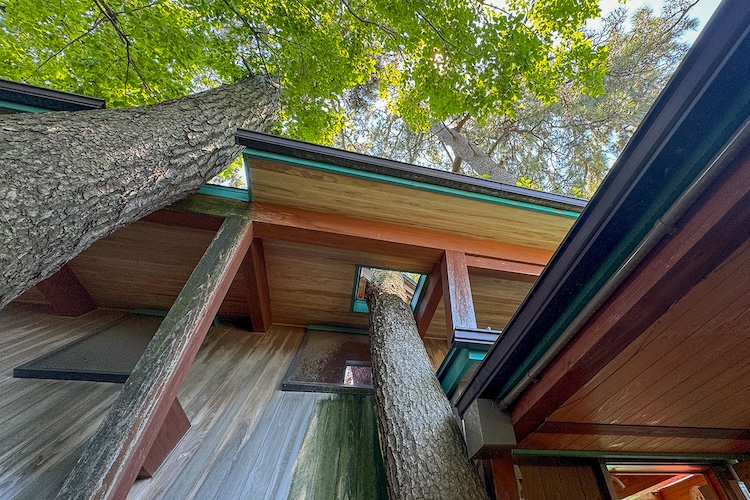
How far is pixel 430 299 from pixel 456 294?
20.9 inches

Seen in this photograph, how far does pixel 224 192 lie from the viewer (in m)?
2.32

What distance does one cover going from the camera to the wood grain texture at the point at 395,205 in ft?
7.06

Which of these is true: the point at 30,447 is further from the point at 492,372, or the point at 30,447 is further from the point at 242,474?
the point at 492,372

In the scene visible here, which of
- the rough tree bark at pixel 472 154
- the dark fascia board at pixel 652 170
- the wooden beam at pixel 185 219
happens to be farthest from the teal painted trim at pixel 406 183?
the rough tree bark at pixel 472 154

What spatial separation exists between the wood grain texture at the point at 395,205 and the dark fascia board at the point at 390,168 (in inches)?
3.7

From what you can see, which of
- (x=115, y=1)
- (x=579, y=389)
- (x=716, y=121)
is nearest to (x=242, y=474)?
(x=579, y=389)

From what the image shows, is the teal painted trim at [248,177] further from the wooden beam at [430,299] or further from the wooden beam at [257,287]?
the wooden beam at [430,299]

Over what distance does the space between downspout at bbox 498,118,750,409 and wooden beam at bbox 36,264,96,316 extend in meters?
3.90

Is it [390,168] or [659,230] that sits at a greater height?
[390,168]

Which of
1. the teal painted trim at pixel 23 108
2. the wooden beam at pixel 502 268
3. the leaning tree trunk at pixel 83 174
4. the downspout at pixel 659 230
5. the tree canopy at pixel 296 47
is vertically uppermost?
the tree canopy at pixel 296 47

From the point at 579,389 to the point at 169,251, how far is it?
3.19 meters

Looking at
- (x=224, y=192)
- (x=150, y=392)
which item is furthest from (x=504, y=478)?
(x=224, y=192)

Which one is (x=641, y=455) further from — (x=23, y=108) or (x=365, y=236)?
(x=23, y=108)

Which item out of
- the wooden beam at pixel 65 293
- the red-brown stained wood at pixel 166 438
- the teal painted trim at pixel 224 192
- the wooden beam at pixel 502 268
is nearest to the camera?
the red-brown stained wood at pixel 166 438
